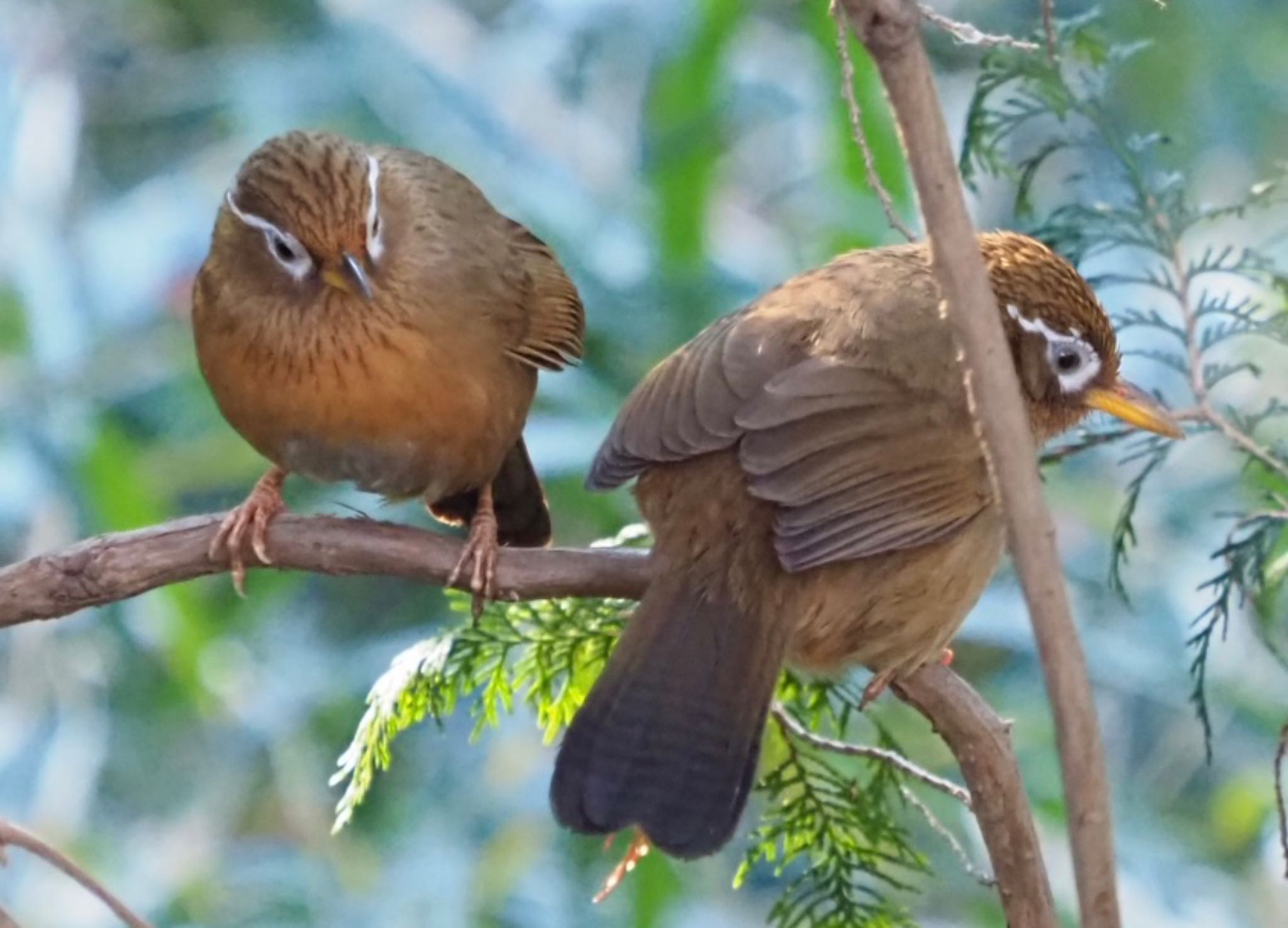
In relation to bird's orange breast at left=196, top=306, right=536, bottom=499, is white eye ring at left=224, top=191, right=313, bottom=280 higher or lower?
higher

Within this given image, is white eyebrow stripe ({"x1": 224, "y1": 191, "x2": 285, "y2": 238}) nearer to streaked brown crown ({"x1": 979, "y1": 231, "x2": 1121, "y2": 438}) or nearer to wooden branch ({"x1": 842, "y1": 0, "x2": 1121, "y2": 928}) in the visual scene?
streaked brown crown ({"x1": 979, "y1": 231, "x2": 1121, "y2": 438})

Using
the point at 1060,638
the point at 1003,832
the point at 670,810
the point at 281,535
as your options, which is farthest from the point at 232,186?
the point at 1060,638

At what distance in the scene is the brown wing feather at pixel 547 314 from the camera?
2.79 m

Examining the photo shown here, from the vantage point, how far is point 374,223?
2.54 metres

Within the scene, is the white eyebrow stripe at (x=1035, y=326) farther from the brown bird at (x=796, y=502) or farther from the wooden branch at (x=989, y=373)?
the wooden branch at (x=989, y=373)

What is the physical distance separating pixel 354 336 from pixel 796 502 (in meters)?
0.66

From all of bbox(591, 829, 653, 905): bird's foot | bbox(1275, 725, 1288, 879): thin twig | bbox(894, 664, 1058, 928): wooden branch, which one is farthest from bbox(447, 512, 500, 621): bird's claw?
bbox(1275, 725, 1288, 879): thin twig

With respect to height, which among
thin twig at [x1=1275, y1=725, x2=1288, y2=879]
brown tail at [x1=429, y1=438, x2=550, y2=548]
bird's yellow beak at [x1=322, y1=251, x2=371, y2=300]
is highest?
thin twig at [x1=1275, y1=725, x2=1288, y2=879]

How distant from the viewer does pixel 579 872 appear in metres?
3.87

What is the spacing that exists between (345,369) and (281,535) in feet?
0.94

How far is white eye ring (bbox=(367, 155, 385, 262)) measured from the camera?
8.29ft

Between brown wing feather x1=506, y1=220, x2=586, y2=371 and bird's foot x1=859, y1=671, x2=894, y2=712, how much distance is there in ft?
2.43

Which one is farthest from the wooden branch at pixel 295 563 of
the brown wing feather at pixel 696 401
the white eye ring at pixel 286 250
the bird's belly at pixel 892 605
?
the white eye ring at pixel 286 250

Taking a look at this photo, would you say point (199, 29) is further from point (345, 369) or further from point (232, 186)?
point (345, 369)
